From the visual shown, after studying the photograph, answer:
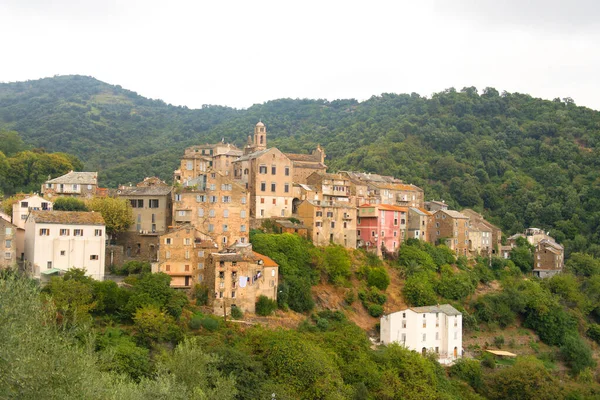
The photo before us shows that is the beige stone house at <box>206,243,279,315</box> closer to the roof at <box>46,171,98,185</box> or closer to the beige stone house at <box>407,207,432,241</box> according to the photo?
the roof at <box>46,171,98,185</box>

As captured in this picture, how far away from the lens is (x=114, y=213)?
57.8 metres

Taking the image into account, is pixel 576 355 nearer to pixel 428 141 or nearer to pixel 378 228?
pixel 378 228

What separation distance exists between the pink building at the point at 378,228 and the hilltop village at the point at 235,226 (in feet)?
0.35

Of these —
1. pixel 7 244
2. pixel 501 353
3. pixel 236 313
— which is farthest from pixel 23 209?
pixel 501 353

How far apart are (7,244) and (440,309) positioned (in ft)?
122

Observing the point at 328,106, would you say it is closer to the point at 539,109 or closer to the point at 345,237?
the point at 539,109

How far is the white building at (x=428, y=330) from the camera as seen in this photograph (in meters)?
59.7

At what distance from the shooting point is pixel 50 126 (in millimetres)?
138625

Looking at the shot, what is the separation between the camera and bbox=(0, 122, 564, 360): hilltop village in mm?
51531

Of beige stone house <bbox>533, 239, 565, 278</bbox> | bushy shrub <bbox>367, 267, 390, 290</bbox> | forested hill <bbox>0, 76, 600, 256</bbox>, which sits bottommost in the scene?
bushy shrub <bbox>367, 267, 390, 290</bbox>

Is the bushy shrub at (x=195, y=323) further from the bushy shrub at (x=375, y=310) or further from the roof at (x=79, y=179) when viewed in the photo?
the roof at (x=79, y=179)

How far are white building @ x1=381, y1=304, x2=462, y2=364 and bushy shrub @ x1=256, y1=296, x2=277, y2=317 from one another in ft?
38.2

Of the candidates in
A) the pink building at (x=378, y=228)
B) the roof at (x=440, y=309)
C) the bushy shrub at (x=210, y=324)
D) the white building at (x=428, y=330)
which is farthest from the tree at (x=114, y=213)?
the roof at (x=440, y=309)

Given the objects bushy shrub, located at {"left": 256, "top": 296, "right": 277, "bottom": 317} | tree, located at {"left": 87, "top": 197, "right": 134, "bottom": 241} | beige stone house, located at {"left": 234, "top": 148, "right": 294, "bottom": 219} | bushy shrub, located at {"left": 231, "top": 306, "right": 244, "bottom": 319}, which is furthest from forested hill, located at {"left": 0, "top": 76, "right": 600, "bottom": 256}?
bushy shrub, located at {"left": 231, "top": 306, "right": 244, "bottom": 319}
